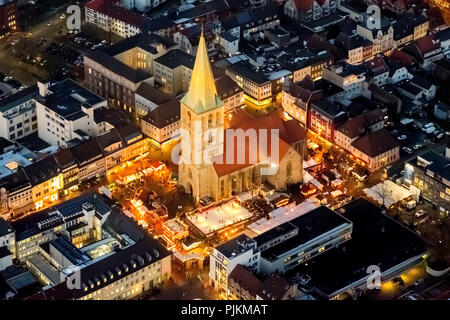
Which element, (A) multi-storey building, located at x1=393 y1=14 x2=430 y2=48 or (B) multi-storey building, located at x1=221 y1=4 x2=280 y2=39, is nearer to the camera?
(A) multi-storey building, located at x1=393 y1=14 x2=430 y2=48

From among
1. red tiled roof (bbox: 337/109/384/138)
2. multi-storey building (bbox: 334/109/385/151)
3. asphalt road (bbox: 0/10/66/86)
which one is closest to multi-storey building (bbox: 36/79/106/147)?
asphalt road (bbox: 0/10/66/86)

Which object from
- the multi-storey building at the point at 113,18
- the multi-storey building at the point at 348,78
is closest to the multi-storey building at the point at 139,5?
the multi-storey building at the point at 113,18

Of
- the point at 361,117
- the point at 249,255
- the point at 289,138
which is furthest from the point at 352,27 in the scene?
the point at 249,255

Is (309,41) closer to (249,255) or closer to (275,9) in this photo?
(275,9)

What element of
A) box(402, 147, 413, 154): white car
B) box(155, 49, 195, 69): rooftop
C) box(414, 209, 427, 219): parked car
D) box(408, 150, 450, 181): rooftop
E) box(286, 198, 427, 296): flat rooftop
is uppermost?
box(408, 150, 450, 181): rooftop

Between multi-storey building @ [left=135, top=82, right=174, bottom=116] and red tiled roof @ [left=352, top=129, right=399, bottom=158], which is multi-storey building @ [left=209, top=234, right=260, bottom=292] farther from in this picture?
multi-storey building @ [left=135, top=82, right=174, bottom=116]

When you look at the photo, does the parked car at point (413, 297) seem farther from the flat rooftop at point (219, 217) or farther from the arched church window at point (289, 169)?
the arched church window at point (289, 169)
